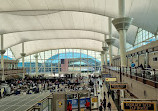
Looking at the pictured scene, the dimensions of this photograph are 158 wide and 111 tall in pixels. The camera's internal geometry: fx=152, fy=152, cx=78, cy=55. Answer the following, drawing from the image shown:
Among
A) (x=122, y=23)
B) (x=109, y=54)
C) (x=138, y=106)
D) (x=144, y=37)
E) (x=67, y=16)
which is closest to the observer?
(x=138, y=106)

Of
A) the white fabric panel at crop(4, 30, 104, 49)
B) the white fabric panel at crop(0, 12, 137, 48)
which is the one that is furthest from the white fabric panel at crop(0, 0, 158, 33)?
the white fabric panel at crop(4, 30, 104, 49)

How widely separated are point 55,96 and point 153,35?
761 inches

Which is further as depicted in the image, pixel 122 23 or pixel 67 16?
pixel 67 16

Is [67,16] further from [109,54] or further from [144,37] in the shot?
[144,37]

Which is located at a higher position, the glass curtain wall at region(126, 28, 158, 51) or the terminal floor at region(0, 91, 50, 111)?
the glass curtain wall at region(126, 28, 158, 51)

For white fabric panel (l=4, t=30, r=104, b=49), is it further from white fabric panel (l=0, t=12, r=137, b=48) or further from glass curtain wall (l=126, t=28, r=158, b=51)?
glass curtain wall (l=126, t=28, r=158, b=51)

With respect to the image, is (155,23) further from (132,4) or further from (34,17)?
(34,17)

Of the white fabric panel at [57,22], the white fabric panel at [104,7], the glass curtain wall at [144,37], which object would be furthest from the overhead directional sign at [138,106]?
the white fabric panel at [57,22]

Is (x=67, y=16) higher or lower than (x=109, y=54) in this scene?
higher

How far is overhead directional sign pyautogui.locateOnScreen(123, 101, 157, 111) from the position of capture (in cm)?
532

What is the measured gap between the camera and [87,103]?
10789mm

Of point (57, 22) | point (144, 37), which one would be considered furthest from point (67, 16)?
point (144, 37)

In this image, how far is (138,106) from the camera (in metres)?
5.38

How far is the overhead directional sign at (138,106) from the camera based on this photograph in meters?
5.32
